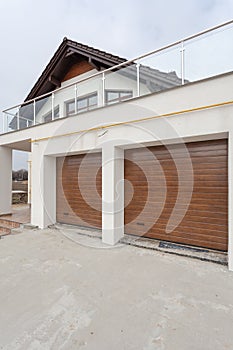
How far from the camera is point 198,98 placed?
412 centimetres

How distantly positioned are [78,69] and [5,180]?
6.16 metres

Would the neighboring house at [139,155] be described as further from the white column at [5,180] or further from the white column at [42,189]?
the white column at [5,180]

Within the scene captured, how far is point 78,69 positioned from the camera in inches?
376

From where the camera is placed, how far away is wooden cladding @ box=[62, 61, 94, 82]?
9172mm

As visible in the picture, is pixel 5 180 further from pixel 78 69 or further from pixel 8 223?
pixel 78 69

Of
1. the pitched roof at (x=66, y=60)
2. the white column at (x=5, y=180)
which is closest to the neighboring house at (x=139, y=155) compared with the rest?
the white column at (x=5, y=180)

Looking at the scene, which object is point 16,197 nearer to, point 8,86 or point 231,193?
point 8,86

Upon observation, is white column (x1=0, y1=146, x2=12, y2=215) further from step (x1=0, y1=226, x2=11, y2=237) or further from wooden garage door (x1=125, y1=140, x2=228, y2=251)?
wooden garage door (x1=125, y1=140, x2=228, y2=251)

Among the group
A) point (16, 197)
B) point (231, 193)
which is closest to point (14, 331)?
point (231, 193)

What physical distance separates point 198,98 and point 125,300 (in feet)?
12.9

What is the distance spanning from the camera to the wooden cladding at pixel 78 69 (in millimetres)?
9172

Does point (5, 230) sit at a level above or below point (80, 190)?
below

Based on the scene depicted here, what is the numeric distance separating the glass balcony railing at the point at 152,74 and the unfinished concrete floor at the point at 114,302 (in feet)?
12.8

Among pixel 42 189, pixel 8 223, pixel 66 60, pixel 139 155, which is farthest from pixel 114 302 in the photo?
pixel 66 60
